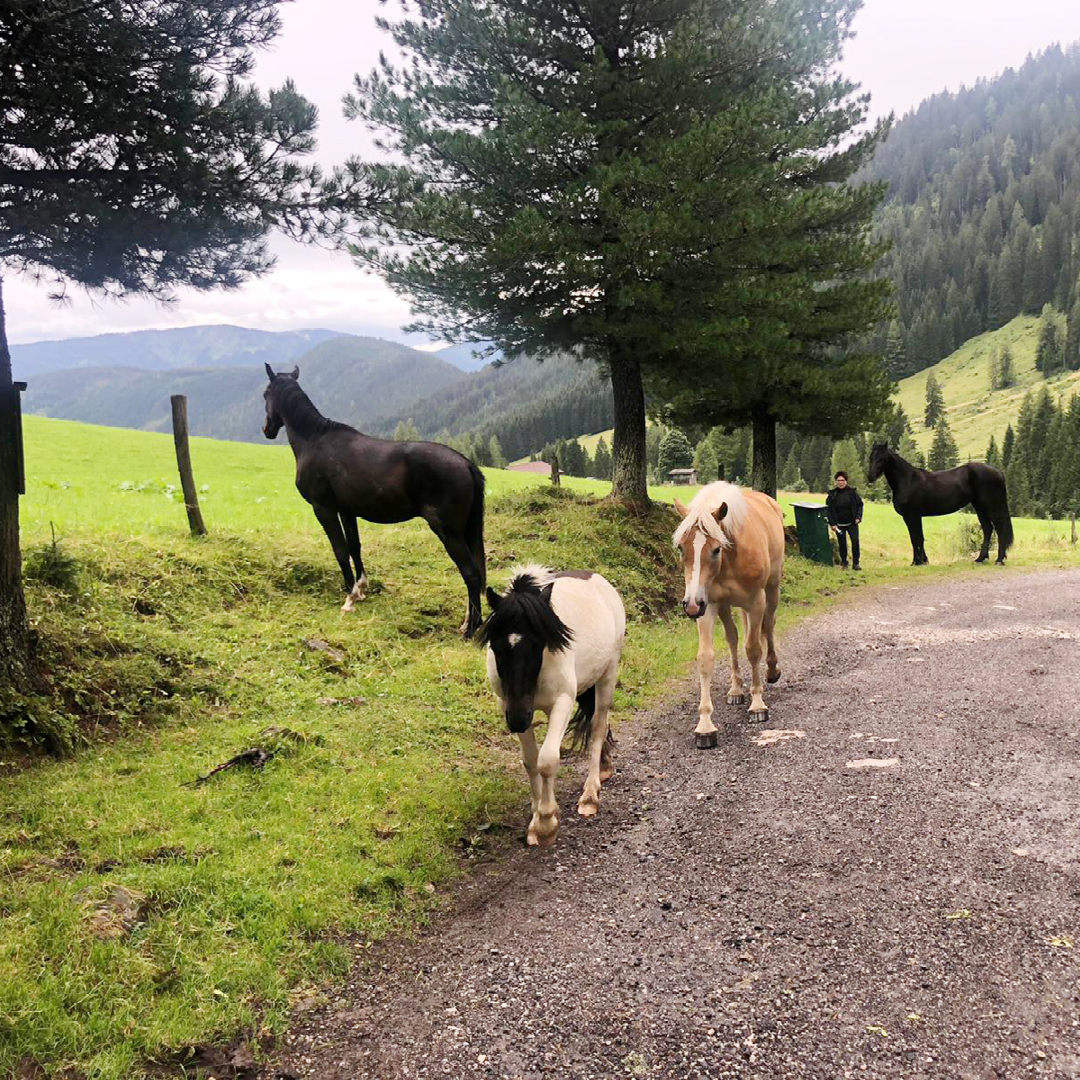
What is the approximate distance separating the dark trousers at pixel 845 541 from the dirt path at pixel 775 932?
13144mm

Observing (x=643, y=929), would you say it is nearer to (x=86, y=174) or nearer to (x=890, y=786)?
(x=890, y=786)

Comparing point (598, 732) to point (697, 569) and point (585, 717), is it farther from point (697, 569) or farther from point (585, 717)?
point (697, 569)

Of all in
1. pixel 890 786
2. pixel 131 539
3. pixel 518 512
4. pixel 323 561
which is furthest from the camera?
pixel 518 512

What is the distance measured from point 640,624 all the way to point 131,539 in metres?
8.01

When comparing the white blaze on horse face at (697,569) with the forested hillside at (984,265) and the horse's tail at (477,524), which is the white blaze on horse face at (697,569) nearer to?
the horse's tail at (477,524)

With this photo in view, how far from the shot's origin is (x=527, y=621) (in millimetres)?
4938

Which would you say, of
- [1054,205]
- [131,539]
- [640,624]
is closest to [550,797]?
[640,624]

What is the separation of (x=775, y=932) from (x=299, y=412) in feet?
30.4

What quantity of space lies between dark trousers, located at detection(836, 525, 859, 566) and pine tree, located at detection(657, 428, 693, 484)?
64265 mm

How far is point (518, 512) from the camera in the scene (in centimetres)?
1769

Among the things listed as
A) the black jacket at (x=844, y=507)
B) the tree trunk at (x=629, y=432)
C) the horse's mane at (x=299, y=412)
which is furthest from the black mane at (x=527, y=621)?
the black jacket at (x=844, y=507)

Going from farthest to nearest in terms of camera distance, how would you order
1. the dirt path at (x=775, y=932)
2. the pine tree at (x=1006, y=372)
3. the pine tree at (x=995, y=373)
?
the pine tree at (x=995, y=373)
the pine tree at (x=1006, y=372)
the dirt path at (x=775, y=932)

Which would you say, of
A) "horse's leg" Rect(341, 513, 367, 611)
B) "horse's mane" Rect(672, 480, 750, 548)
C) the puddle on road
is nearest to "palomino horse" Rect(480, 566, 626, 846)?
"horse's mane" Rect(672, 480, 750, 548)

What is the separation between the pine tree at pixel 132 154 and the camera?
235 inches
